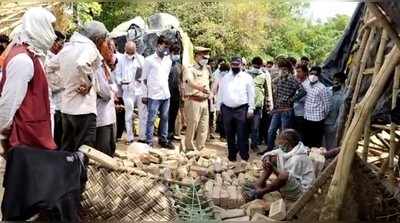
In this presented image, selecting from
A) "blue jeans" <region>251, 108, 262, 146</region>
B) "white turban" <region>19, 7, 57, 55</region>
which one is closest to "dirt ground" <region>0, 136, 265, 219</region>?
"blue jeans" <region>251, 108, 262, 146</region>

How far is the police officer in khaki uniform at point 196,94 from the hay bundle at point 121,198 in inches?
176

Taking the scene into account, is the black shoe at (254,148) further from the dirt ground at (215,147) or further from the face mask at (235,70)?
the face mask at (235,70)

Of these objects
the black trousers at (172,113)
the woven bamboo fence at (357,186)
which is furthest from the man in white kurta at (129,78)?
the woven bamboo fence at (357,186)

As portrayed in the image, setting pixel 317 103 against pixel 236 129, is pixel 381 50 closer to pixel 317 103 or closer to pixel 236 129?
pixel 317 103

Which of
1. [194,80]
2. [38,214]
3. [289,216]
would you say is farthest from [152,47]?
[38,214]

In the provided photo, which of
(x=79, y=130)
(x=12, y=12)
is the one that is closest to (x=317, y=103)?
(x=79, y=130)

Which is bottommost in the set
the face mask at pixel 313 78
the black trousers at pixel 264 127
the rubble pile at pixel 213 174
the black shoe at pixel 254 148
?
the black shoe at pixel 254 148

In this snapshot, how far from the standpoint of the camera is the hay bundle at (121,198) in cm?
477

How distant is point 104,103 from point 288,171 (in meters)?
1.83

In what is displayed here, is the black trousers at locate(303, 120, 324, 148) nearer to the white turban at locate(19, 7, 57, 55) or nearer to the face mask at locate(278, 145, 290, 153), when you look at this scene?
the face mask at locate(278, 145, 290, 153)

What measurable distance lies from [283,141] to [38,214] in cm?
302

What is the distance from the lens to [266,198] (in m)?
6.06

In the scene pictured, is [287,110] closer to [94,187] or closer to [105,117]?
[105,117]

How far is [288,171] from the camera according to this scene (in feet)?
19.9
